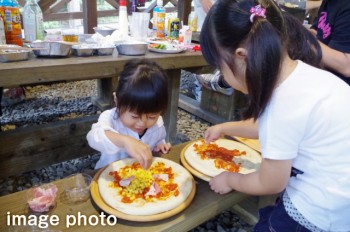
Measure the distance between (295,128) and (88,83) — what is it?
12.3ft

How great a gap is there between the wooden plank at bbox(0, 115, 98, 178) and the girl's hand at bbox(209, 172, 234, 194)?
132 cm

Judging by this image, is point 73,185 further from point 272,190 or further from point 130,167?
point 272,190

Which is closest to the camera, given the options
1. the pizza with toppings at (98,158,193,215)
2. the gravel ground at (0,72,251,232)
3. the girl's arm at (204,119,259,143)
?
the pizza with toppings at (98,158,193,215)

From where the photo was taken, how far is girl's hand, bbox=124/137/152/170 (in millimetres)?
1219

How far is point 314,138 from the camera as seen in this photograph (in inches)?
36.3

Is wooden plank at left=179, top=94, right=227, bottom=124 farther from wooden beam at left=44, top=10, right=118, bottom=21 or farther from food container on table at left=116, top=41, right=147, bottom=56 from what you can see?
wooden beam at left=44, top=10, right=118, bottom=21

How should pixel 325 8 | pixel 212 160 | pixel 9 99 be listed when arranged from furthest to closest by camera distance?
pixel 9 99 → pixel 325 8 → pixel 212 160

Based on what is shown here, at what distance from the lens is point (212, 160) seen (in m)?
1.39

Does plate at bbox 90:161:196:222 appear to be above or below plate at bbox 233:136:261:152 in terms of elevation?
below

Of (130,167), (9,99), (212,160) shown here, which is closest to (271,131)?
(212,160)

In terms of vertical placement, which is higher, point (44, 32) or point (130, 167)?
point (44, 32)

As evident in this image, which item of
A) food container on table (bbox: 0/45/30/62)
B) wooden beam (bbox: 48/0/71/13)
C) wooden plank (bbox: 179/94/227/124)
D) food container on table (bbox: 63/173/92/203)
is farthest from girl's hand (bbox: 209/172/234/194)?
wooden beam (bbox: 48/0/71/13)

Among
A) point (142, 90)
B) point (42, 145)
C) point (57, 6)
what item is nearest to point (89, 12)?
point (57, 6)

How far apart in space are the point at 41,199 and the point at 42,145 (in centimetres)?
111
